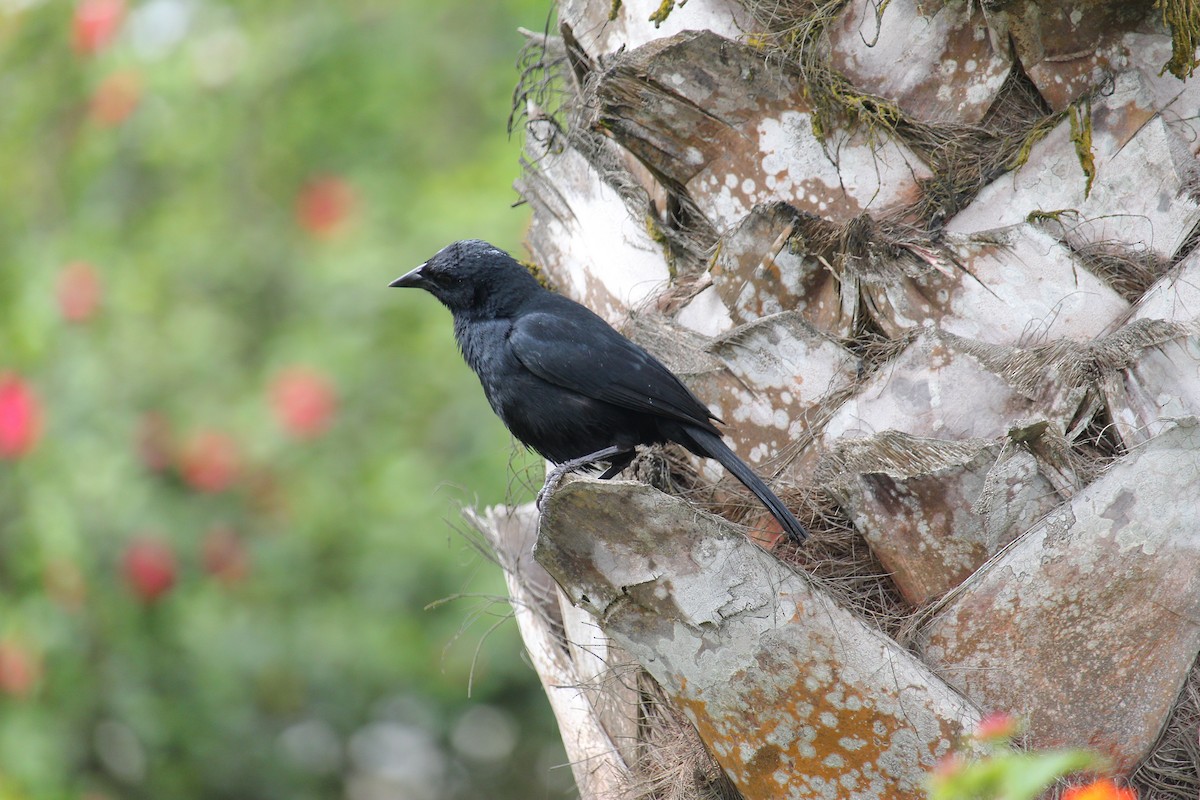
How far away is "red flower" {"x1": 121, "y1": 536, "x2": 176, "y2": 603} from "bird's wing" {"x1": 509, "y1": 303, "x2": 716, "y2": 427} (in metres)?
1.73

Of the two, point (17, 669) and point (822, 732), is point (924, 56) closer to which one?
point (822, 732)

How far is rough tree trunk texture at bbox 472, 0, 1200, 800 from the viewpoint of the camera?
1948 mm

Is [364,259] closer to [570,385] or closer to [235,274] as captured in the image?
[235,274]

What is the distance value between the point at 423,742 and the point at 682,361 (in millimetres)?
3007

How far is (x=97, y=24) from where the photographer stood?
16.1ft

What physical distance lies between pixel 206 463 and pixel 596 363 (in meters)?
2.04

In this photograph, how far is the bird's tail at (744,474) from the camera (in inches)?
87.4

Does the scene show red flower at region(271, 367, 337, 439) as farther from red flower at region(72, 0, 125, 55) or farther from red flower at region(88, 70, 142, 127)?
red flower at region(72, 0, 125, 55)

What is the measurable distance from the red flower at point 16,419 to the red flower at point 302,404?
2.82ft

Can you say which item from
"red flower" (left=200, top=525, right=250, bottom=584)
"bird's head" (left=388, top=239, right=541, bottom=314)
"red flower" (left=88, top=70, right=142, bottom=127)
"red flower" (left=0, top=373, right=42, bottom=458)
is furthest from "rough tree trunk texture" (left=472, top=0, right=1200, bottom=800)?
"red flower" (left=88, top=70, right=142, bottom=127)

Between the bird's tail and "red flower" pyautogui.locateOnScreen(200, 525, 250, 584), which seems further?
"red flower" pyautogui.locateOnScreen(200, 525, 250, 584)

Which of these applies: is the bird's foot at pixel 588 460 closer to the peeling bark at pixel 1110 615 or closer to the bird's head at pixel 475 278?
the bird's head at pixel 475 278

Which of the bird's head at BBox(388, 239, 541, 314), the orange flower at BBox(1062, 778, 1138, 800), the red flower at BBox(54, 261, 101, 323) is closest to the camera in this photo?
the orange flower at BBox(1062, 778, 1138, 800)

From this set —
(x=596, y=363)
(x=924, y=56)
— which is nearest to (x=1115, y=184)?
(x=924, y=56)
